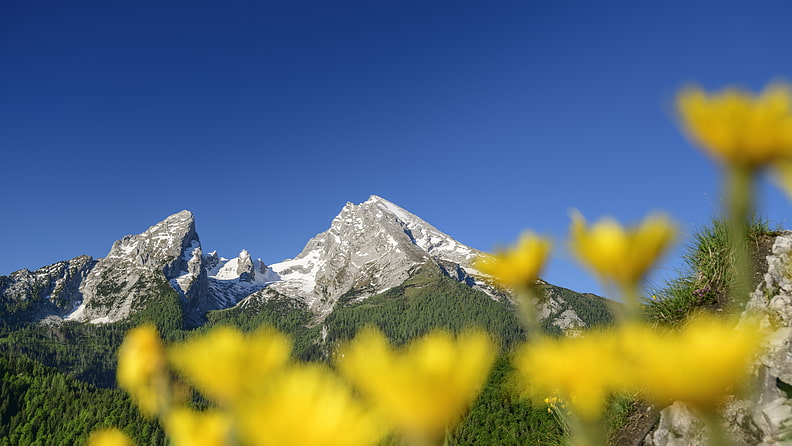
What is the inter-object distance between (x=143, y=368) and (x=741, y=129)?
2.20m

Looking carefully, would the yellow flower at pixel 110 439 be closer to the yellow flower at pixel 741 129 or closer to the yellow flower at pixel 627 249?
the yellow flower at pixel 627 249

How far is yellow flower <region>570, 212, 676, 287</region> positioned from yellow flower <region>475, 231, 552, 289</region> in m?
0.41

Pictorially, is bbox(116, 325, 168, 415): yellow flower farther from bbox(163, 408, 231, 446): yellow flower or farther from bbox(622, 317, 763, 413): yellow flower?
bbox(622, 317, 763, 413): yellow flower

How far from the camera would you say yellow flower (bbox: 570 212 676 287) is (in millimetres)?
1270

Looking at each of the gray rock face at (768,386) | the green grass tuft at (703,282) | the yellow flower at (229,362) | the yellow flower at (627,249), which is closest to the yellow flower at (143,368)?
the yellow flower at (229,362)

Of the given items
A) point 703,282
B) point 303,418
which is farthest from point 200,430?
point 703,282

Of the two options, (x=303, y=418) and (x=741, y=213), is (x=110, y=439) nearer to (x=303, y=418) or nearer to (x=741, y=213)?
(x=303, y=418)

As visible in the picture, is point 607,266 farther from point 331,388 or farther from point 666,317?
point 666,317

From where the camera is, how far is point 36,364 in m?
141

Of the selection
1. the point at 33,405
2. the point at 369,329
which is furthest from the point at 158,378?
the point at 33,405

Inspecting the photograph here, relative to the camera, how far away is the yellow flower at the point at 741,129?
1.22 m

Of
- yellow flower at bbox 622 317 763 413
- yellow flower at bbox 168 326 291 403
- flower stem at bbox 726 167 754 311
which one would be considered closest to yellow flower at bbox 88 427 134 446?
yellow flower at bbox 168 326 291 403

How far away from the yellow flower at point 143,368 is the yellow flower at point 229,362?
867 mm

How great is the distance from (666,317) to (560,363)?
21.7 feet
